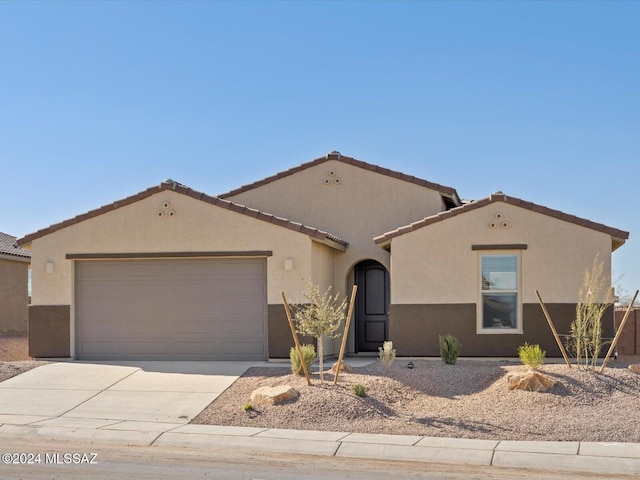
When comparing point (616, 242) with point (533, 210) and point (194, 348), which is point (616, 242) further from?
point (194, 348)

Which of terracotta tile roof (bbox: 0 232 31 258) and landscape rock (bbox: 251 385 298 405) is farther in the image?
terracotta tile roof (bbox: 0 232 31 258)

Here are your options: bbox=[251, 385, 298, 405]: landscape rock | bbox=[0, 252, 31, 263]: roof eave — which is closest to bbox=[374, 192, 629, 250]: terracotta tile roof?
bbox=[251, 385, 298, 405]: landscape rock

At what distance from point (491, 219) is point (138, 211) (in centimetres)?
781

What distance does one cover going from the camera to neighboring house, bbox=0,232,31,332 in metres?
27.6

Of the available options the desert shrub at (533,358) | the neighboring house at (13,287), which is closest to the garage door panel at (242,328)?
the desert shrub at (533,358)

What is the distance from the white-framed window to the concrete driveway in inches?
201

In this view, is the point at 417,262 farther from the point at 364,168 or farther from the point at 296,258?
the point at 364,168

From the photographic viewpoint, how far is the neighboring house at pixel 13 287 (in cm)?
2759

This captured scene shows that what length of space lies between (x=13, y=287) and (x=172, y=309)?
1221 centimetres

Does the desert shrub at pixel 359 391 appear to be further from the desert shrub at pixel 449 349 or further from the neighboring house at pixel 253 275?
the neighboring house at pixel 253 275

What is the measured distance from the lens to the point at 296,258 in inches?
704

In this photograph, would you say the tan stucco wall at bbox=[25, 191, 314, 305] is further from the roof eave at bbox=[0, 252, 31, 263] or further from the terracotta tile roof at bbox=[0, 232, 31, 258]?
the roof eave at bbox=[0, 252, 31, 263]

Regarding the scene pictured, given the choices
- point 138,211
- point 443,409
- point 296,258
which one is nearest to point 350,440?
point 443,409

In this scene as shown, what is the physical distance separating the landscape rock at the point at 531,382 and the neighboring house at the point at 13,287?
1930 cm
